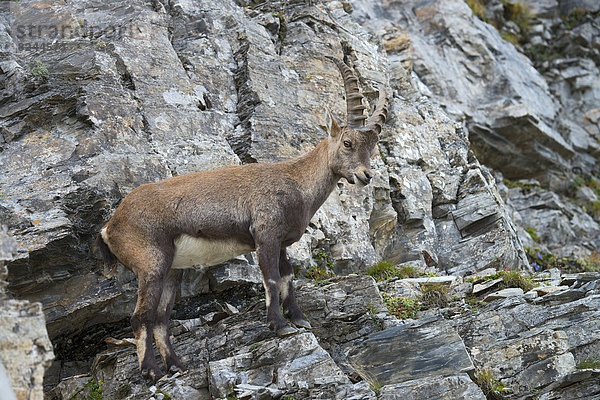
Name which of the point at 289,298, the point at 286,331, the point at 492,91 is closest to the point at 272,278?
the point at 289,298

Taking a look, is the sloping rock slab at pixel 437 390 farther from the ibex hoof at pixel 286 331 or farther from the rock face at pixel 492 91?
the rock face at pixel 492 91

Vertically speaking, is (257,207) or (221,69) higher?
(221,69)

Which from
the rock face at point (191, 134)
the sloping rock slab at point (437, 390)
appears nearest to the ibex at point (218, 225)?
the rock face at point (191, 134)

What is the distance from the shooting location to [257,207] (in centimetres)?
894

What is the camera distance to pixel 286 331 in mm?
8359

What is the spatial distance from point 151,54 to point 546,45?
18.8m

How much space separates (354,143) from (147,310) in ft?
12.8

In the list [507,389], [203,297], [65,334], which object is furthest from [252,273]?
[507,389]

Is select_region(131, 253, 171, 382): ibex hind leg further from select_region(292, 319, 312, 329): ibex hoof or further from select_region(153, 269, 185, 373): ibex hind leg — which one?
select_region(292, 319, 312, 329): ibex hoof

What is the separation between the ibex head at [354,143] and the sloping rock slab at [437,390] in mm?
3044

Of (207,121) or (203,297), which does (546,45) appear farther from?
(203,297)

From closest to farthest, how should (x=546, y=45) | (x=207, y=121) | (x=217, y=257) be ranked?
(x=217, y=257) < (x=207, y=121) < (x=546, y=45)

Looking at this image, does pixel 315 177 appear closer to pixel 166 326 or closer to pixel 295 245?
pixel 295 245

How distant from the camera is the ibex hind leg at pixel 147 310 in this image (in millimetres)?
8352
